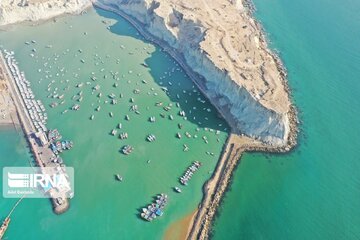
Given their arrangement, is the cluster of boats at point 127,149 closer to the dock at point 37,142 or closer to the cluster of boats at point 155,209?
the dock at point 37,142

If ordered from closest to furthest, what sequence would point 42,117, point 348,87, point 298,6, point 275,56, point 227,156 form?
point 227,156, point 42,117, point 348,87, point 275,56, point 298,6

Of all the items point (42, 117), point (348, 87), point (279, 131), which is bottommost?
point (42, 117)

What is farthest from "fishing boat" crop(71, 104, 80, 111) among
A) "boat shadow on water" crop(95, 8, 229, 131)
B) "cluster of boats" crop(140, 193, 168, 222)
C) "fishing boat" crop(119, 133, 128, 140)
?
"cluster of boats" crop(140, 193, 168, 222)

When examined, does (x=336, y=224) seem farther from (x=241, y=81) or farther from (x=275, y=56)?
(x=275, y=56)

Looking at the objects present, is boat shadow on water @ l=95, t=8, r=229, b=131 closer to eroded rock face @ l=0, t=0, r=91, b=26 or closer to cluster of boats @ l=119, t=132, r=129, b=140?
cluster of boats @ l=119, t=132, r=129, b=140

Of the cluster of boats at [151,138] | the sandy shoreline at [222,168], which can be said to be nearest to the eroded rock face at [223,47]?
the sandy shoreline at [222,168]

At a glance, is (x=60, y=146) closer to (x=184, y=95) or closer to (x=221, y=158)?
(x=184, y=95)

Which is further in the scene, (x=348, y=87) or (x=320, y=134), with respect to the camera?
(x=348, y=87)

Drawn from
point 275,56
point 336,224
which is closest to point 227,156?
point 336,224

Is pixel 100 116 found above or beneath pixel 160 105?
beneath
